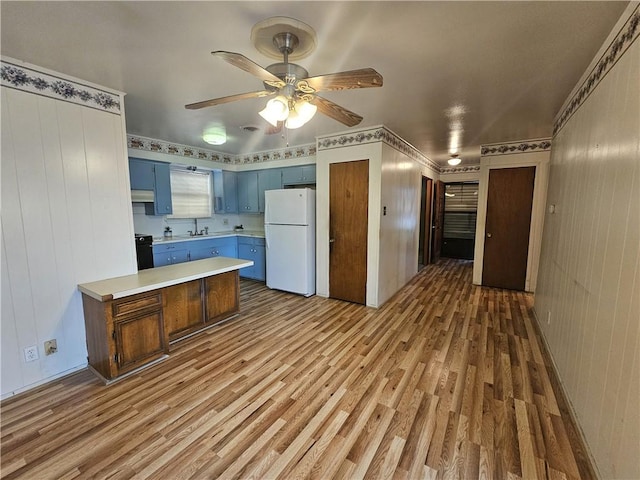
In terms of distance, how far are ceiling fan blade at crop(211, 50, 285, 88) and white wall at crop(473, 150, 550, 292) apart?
4248 millimetres

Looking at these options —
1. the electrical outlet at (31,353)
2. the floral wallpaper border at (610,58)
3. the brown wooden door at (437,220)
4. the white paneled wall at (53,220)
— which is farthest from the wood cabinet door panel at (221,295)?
the brown wooden door at (437,220)

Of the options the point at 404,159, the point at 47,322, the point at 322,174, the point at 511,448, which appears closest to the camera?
the point at 511,448

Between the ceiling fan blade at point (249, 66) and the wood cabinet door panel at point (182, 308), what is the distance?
7.00 feet

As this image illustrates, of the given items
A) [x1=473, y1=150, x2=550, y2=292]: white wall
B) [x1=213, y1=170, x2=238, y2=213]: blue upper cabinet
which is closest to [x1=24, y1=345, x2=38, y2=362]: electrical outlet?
[x1=213, y1=170, x2=238, y2=213]: blue upper cabinet

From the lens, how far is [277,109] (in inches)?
61.5

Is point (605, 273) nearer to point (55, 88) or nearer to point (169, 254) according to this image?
point (55, 88)

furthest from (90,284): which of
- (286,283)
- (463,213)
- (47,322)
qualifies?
(463,213)

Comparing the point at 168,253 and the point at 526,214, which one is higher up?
the point at 526,214

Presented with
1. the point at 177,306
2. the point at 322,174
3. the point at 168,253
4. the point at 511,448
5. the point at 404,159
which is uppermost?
the point at 404,159

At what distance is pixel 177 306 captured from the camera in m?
2.82

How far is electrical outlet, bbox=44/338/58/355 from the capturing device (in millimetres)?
2219

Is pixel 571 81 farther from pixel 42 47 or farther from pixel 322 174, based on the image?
pixel 42 47

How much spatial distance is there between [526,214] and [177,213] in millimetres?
5857

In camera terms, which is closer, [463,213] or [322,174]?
[322,174]
